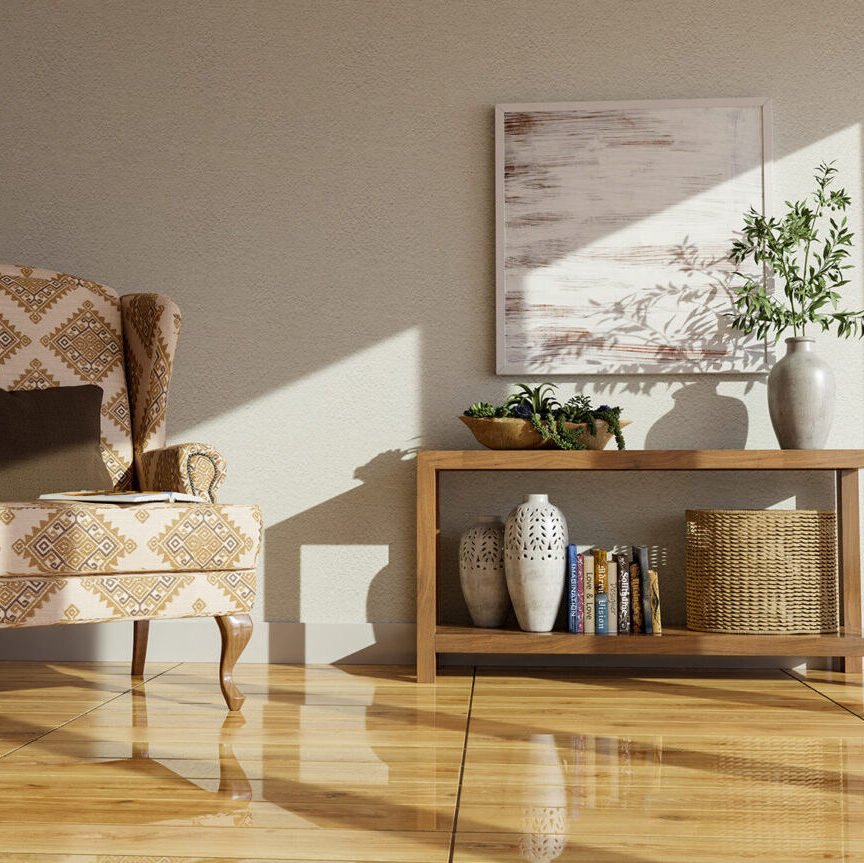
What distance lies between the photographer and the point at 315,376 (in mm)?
3133

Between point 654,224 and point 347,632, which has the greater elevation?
point 654,224

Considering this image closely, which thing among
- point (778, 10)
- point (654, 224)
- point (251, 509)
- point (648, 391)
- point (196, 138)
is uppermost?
point (778, 10)

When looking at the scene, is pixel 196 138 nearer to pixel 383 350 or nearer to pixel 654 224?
pixel 383 350

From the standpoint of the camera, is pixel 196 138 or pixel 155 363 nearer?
pixel 155 363

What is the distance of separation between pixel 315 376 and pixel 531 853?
1.96m

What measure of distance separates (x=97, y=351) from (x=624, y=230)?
1597mm

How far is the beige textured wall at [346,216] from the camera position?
3064 millimetres

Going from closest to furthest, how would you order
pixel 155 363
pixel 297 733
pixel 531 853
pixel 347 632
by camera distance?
pixel 531 853, pixel 297 733, pixel 155 363, pixel 347 632

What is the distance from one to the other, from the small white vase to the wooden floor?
0.19m

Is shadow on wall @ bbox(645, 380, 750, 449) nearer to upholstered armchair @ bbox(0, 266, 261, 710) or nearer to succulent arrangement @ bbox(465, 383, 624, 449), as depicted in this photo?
succulent arrangement @ bbox(465, 383, 624, 449)

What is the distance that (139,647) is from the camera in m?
2.81

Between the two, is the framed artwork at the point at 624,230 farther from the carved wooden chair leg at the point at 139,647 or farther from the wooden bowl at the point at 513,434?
the carved wooden chair leg at the point at 139,647

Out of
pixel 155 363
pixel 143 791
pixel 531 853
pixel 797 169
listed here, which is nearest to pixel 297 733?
pixel 143 791

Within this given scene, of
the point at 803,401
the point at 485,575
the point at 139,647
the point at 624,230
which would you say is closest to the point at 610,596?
the point at 485,575
